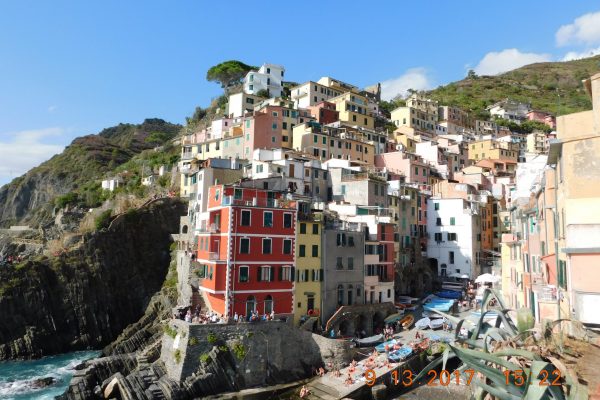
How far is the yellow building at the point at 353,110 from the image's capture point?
7912 cm

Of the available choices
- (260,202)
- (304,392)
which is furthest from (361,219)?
(304,392)

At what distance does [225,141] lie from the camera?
217 ft

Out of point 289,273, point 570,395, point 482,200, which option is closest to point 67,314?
point 289,273

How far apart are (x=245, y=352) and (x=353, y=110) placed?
2348 inches

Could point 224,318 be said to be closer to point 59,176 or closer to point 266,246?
point 266,246


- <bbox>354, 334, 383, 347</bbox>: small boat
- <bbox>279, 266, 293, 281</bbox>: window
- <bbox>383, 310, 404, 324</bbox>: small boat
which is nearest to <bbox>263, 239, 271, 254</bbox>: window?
<bbox>279, 266, 293, 281</bbox>: window

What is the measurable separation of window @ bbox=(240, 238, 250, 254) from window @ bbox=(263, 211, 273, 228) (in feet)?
7.13

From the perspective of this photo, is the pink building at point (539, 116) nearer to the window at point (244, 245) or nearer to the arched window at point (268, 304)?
the arched window at point (268, 304)

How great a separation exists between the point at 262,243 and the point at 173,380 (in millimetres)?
12154

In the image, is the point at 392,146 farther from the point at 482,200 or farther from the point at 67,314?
the point at 67,314

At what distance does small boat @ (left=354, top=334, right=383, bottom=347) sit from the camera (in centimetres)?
3662

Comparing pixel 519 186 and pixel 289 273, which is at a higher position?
pixel 519 186

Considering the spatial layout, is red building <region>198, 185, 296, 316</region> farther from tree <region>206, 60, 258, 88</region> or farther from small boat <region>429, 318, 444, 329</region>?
tree <region>206, 60, 258, 88</region>

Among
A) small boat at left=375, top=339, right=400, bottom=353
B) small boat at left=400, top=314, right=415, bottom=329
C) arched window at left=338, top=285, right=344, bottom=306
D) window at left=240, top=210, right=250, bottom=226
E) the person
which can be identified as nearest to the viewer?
the person
